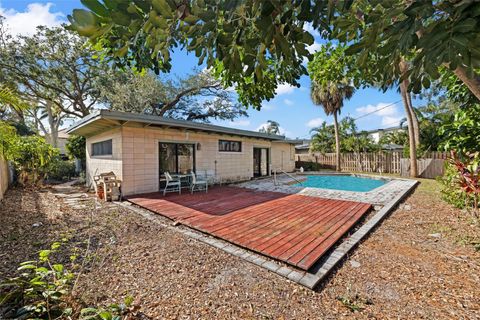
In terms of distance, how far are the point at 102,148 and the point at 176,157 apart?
319 centimetres

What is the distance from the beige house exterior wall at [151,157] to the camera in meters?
7.42

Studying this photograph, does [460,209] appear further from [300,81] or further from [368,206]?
[300,81]

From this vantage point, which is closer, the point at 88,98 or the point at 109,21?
the point at 109,21

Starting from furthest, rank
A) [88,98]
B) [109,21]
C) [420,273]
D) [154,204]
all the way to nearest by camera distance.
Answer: [88,98] < [154,204] < [420,273] < [109,21]

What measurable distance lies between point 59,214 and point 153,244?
348cm

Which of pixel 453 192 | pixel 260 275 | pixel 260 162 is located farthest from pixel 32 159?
pixel 453 192

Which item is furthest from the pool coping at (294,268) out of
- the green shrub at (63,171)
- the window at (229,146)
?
the green shrub at (63,171)

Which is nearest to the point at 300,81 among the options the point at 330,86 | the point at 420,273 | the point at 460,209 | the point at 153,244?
the point at 420,273

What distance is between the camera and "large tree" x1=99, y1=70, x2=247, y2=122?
15914 mm

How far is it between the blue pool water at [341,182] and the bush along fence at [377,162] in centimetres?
290

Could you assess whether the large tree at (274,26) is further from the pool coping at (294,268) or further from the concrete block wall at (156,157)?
the concrete block wall at (156,157)

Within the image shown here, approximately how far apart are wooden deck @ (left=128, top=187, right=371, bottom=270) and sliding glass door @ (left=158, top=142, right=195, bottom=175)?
1.43m

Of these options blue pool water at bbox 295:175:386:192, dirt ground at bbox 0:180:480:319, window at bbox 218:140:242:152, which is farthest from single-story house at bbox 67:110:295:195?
blue pool water at bbox 295:175:386:192

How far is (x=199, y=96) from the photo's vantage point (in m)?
19.4
